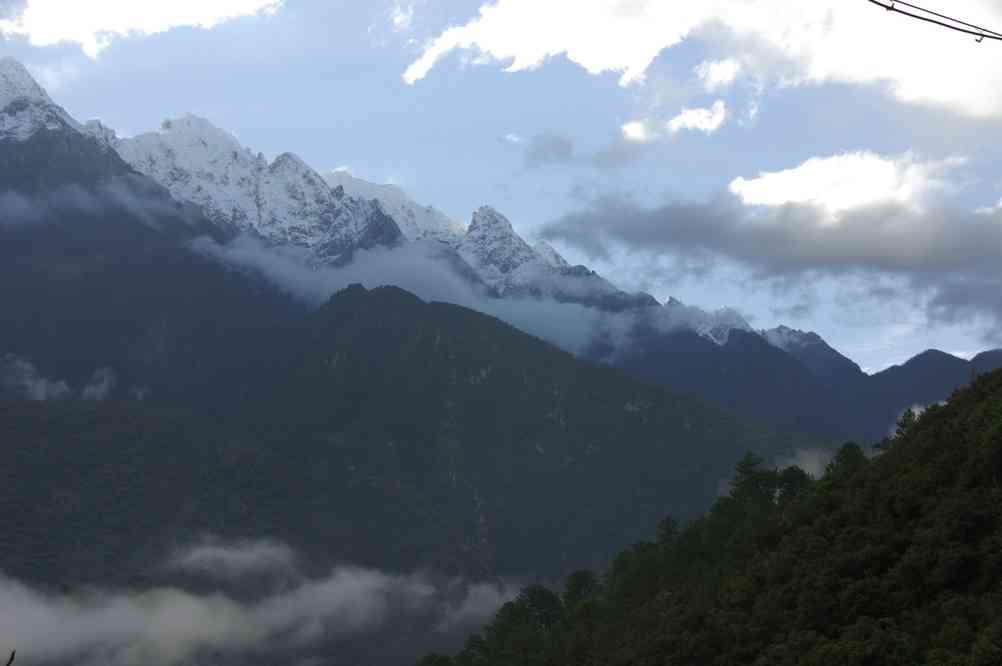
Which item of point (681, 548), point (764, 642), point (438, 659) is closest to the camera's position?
point (764, 642)

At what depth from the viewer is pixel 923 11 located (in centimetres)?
3441

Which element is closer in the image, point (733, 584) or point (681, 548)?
point (733, 584)

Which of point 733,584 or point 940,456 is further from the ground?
point 940,456

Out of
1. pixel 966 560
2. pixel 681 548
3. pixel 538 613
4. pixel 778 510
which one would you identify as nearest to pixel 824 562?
pixel 966 560

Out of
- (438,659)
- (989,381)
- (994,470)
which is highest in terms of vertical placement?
(989,381)

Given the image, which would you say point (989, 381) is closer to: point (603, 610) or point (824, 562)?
point (824, 562)

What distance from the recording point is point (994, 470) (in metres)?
71.8

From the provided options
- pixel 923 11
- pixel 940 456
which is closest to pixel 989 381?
pixel 940 456

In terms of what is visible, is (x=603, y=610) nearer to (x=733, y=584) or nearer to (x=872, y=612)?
(x=733, y=584)

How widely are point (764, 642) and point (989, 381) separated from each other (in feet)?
97.5

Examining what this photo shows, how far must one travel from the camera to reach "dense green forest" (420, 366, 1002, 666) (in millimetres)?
59969

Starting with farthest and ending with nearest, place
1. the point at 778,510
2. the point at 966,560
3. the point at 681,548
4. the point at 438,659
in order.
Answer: the point at 438,659 → the point at 681,548 → the point at 778,510 → the point at 966,560

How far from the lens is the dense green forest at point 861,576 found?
60.0 metres

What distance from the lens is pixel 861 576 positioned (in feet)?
229
